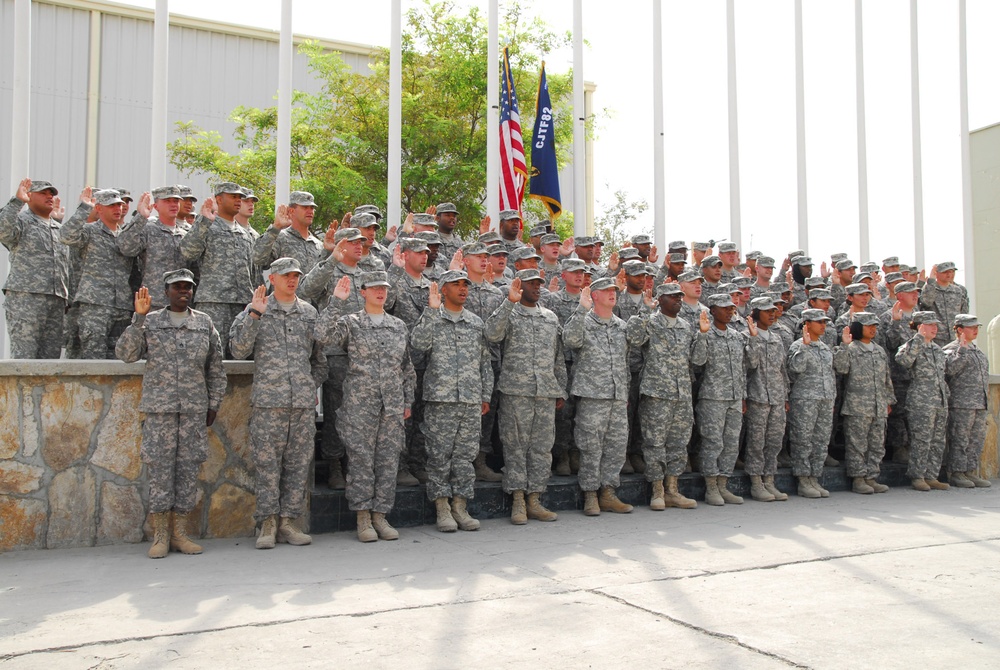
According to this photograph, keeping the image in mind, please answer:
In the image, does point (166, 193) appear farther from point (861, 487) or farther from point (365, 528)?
point (861, 487)

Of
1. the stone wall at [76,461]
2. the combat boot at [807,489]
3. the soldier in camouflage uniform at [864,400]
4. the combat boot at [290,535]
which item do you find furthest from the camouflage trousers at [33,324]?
the soldier in camouflage uniform at [864,400]

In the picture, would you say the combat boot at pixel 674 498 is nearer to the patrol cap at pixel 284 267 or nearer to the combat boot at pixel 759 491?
the combat boot at pixel 759 491

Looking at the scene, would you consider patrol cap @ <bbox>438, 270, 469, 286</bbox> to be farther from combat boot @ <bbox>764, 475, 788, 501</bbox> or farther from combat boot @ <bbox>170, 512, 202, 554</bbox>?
combat boot @ <bbox>764, 475, 788, 501</bbox>

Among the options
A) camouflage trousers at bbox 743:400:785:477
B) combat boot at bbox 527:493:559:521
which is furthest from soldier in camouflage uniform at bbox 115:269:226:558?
camouflage trousers at bbox 743:400:785:477

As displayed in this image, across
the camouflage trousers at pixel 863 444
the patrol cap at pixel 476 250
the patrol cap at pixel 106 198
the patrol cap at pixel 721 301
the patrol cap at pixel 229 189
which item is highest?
the patrol cap at pixel 229 189

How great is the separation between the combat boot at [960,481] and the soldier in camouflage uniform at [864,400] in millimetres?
1175

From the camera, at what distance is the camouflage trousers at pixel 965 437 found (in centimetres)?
968

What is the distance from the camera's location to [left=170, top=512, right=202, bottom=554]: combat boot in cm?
580

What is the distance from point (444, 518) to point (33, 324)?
3522 mm

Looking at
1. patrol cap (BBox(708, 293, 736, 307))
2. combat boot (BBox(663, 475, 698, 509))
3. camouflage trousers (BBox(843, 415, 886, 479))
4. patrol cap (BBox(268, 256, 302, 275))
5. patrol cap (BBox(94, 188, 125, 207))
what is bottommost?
combat boot (BBox(663, 475, 698, 509))

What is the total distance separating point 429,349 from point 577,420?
4.68 feet

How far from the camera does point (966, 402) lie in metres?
9.67

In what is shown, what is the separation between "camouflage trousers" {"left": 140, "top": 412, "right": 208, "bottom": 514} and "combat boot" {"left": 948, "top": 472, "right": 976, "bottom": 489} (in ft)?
26.0

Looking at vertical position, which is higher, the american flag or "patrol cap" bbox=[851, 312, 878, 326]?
the american flag
